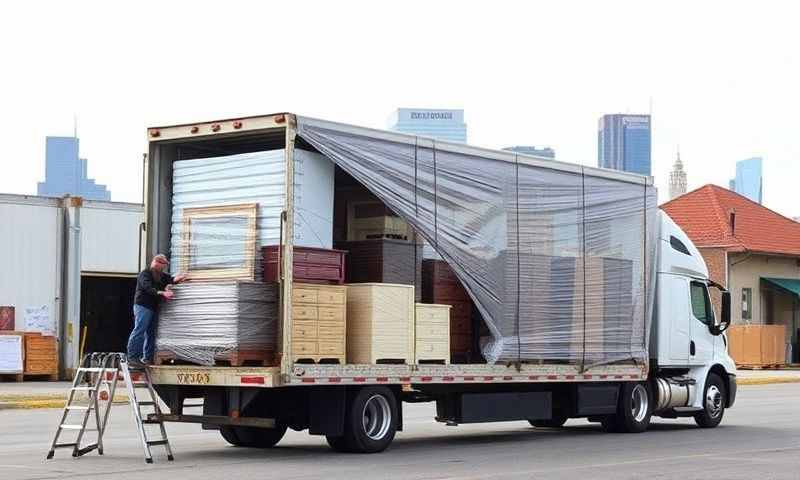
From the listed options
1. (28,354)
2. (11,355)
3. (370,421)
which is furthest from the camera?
(28,354)

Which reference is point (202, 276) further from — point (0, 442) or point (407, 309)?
point (0, 442)

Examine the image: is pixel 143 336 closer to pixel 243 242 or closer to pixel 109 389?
pixel 109 389

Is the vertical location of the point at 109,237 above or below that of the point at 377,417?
above

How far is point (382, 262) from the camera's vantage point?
16.6 m

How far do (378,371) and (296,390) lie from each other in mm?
968

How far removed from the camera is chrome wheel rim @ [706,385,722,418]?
22062mm

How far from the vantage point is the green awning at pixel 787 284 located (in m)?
52.8

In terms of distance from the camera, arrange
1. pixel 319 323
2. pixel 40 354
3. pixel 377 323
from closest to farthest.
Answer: pixel 319 323 < pixel 377 323 < pixel 40 354

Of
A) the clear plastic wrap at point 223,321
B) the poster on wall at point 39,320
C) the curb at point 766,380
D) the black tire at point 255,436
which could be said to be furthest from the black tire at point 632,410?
the curb at point 766,380

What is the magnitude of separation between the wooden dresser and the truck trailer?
131 millimetres

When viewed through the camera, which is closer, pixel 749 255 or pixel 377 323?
pixel 377 323

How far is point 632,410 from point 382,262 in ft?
19.2

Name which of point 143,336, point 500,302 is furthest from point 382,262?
point 143,336

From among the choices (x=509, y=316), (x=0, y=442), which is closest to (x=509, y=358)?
(x=509, y=316)
